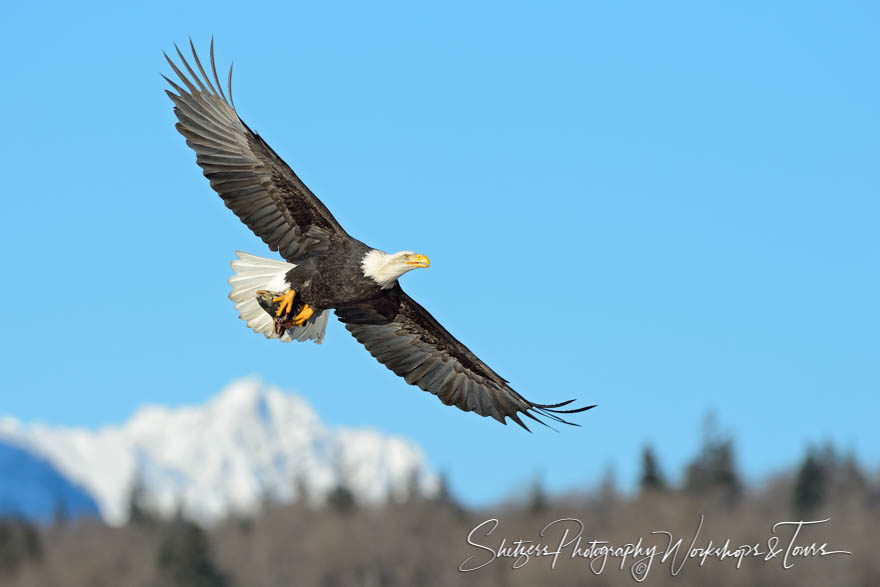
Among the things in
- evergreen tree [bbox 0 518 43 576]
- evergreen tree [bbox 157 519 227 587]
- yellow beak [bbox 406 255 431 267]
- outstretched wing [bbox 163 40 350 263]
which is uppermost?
outstretched wing [bbox 163 40 350 263]

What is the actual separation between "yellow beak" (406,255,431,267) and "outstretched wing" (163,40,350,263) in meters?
0.69

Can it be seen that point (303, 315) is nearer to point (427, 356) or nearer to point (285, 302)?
point (285, 302)

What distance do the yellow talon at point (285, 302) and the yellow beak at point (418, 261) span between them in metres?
1.03

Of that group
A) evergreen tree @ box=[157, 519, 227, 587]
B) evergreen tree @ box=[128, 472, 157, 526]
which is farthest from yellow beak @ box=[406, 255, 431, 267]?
evergreen tree @ box=[128, 472, 157, 526]

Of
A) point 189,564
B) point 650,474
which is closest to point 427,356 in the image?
point 189,564

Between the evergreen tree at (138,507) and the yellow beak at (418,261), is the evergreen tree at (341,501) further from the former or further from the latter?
the yellow beak at (418,261)

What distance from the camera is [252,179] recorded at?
11.7 metres

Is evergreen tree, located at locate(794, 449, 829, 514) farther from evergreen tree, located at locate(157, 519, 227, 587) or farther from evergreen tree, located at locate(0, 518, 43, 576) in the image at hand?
evergreen tree, located at locate(0, 518, 43, 576)

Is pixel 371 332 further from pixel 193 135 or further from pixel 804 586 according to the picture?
pixel 804 586

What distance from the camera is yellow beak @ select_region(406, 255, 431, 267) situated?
437 inches

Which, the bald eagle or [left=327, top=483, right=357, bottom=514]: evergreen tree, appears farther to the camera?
[left=327, top=483, right=357, bottom=514]: evergreen tree

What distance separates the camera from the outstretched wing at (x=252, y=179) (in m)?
11.5

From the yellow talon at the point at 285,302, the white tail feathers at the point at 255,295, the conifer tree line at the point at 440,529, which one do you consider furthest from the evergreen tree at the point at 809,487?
the yellow talon at the point at 285,302

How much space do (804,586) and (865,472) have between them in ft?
47.4
